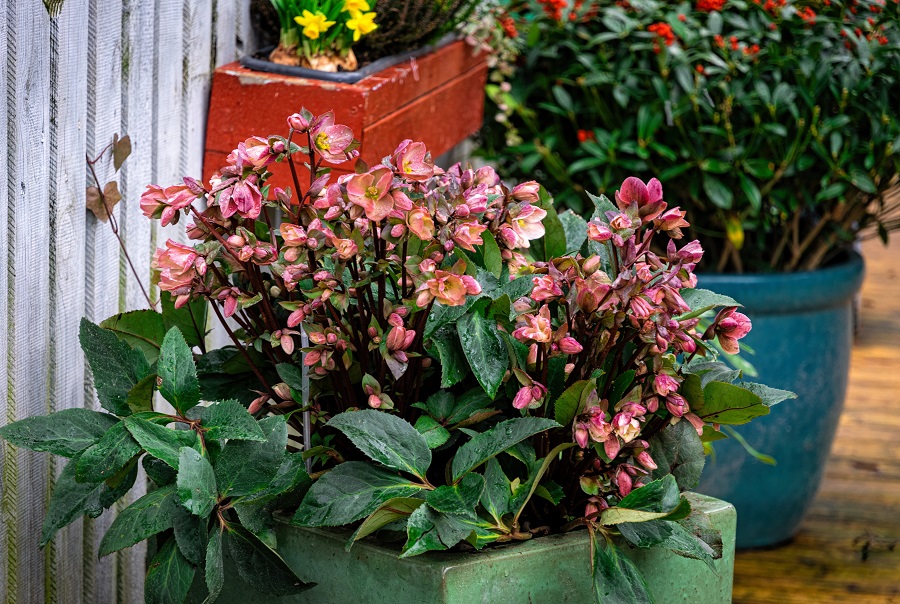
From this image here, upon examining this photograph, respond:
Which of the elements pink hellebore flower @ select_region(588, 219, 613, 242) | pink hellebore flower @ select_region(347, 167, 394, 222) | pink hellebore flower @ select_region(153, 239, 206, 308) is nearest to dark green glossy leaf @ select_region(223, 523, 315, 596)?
pink hellebore flower @ select_region(153, 239, 206, 308)

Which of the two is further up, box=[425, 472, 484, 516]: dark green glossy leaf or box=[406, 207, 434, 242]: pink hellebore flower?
box=[406, 207, 434, 242]: pink hellebore flower

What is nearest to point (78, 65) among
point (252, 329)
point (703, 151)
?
point (252, 329)

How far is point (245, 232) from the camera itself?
1.08m

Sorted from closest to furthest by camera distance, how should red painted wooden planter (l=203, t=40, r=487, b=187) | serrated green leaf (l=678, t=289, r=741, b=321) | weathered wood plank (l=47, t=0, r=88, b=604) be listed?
serrated green leaf (l=678, t=289, r=741, b=321) → weathered wood plank (l=47, t=0, r=88, b=604) → red painted wooden planter (l=203, t=40, r=487, b=187)

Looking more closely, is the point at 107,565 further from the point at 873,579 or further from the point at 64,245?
the point at 873,579

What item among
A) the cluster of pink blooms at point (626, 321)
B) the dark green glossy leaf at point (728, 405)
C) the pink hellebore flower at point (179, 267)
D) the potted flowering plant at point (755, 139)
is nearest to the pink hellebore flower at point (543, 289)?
the cluster of pink blooms at point (626, 321)

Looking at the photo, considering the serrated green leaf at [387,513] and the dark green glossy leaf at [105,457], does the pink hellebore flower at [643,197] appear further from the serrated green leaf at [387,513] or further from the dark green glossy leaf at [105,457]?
the dark green glossy leaf at [105,457]

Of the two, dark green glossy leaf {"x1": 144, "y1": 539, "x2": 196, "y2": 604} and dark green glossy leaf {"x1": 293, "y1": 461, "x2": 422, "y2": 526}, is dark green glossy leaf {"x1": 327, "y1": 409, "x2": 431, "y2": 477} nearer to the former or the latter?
dark green glossy leaf {"x1": 293, "y1": 461, "x2": 422, "y2": 526}

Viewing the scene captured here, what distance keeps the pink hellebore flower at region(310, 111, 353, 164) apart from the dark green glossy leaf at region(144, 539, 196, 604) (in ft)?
1.39

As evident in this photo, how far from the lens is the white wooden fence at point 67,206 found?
1.29 metres

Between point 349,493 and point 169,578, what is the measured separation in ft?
0.64

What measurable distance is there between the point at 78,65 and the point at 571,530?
85cm

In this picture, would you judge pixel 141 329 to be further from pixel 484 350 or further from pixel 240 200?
pixel 484 350

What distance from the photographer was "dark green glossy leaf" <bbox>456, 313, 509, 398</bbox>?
1095mm
